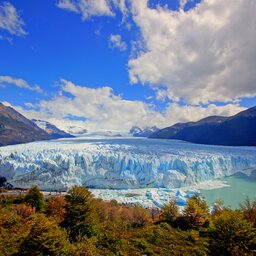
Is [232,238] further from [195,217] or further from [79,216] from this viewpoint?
[195,217]

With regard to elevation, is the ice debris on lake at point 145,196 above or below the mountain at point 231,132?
below

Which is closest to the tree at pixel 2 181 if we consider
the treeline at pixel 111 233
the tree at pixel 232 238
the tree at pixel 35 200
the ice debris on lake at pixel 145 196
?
the ice debris on lake at pixel 145 196

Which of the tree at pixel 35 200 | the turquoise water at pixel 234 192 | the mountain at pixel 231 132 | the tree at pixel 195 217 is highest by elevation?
the mountain at pixel 231 132

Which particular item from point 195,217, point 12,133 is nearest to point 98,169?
point 195,217

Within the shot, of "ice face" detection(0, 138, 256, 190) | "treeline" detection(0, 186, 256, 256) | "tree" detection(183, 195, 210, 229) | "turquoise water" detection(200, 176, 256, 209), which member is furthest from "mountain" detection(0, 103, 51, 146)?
"tree" detection(183, 195, 210, 229)

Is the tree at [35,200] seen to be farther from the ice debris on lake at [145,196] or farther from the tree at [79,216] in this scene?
the ice debris on lake at [145,196]

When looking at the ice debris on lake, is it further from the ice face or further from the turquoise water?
the turquoise water

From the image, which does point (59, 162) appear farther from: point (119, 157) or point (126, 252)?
point (126, 252)
